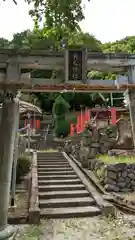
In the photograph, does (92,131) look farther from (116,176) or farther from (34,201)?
(34,201)

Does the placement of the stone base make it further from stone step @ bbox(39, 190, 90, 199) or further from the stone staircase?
stone step @ bbox(39, 190, 90, 199)

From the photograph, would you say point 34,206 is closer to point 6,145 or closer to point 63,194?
point 63,194

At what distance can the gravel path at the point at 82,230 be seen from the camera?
691 cm

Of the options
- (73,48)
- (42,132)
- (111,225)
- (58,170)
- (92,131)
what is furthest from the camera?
(42,132)

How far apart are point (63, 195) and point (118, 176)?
10.2ft

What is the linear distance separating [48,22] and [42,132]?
1111 inches

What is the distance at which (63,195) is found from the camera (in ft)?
33.3

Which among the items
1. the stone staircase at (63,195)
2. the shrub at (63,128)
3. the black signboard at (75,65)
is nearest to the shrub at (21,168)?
the stone staircase at (63,195)

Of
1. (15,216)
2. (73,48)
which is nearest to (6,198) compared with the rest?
(15,216)

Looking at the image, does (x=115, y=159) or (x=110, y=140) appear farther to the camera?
(x=110, y=140)

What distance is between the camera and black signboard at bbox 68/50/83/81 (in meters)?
6.38

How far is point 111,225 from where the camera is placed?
25.3 feet

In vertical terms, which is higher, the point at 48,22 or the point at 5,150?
the point at 48,22

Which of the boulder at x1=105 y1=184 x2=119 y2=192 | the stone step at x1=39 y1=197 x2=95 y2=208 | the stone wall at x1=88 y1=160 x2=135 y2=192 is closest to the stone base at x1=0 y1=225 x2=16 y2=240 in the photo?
the stone step at x1=39 y1=197 x2=95 y2=208
